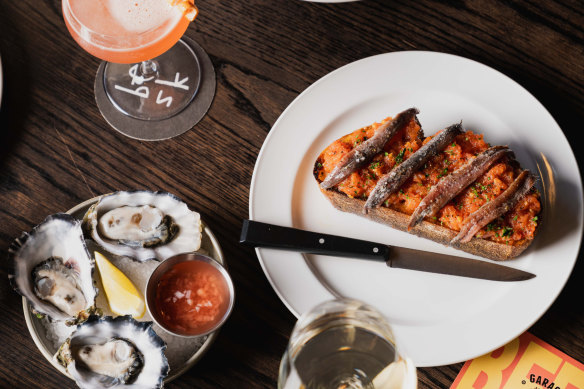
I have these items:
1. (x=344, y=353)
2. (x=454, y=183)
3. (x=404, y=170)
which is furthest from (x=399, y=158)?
(x=344, y=353)

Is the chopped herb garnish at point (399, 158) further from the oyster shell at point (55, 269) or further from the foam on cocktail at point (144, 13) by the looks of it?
the oyster shell at point (55, 269)

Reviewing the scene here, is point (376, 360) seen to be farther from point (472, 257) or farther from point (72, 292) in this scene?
point (72, 292)

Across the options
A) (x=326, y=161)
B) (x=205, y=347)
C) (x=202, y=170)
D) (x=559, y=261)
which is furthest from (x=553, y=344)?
(x=202, y=170)

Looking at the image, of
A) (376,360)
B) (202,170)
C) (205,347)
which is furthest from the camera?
(202,170)

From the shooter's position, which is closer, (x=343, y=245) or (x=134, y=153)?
(x=343, y=245)

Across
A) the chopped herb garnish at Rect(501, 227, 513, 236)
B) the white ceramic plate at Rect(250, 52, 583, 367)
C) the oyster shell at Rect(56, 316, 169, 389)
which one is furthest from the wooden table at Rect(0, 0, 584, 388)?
the chopped herb garnish at Rect(501, 227, 513, 236)

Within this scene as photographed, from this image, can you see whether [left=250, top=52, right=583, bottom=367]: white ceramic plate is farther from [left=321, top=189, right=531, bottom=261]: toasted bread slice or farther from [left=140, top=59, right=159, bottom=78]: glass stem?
[left=140, top=59, right=159, bottom=78]: glass stem
